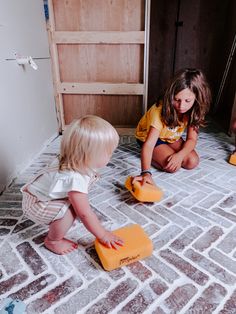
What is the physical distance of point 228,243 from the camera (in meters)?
0.95

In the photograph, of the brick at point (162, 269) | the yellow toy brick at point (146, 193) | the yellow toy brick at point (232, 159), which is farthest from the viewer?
the yellow toy brick at point (232, 159)

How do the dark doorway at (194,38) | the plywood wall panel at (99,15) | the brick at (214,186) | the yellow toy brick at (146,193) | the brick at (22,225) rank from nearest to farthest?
the brick at (22,225) → the yellow toy brick at (146,193) → the brick at (214,186) → the plywood wall panel at (99,15) → the dark doorway at (194,38)

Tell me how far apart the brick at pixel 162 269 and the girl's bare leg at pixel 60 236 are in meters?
0.28

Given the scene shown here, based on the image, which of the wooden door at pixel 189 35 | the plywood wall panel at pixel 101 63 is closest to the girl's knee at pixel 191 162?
the plywood wall panel at pixel 101 63

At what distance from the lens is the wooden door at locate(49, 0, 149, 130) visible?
6.04ft

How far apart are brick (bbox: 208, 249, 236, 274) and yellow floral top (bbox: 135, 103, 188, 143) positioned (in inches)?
29.1

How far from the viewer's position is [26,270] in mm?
839

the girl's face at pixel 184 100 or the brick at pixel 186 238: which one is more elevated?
the girl's face at pixel 184 100

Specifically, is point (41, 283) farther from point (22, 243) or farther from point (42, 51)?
point (42, 51)

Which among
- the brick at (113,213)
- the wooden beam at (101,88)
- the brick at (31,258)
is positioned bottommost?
the brick at (113,213)

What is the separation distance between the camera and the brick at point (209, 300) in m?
0.71

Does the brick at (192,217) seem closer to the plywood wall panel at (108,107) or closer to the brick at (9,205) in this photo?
the brick at (9,205)

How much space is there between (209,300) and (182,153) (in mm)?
905

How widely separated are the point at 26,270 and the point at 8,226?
0.27m
